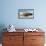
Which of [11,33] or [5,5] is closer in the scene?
[11,33]

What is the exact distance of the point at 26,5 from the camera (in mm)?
4281

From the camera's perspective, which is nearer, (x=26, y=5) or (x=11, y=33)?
(x=11, y=33)

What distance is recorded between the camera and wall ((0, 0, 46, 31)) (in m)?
4.27

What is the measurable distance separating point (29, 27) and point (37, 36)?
64 cm

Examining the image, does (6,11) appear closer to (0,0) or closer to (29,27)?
(0,0)

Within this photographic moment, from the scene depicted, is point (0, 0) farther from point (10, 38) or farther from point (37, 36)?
point (37, 36)

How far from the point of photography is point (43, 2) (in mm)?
4281

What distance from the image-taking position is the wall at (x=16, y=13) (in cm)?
427

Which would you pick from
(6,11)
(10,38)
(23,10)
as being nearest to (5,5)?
(6,11)

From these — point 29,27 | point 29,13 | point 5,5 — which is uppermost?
point 5,5

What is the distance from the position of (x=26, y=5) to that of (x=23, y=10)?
20 centimetres

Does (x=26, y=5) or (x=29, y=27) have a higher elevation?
(x=26, y=5)

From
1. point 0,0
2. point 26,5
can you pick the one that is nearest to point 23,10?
point 26,5

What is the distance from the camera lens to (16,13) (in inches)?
169
